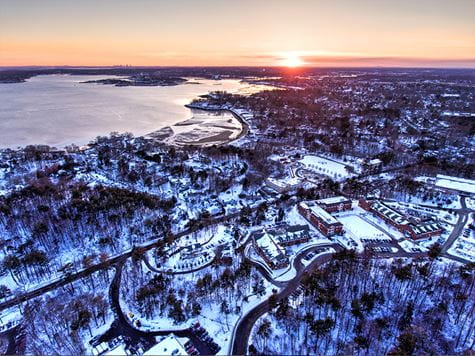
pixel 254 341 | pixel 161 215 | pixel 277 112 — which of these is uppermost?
pixel 277 112

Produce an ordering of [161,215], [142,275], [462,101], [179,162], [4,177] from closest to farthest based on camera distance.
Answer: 1. [142,275]
2. [161,215]
3. [4,177]
4. [179,162]
5. [462,101]

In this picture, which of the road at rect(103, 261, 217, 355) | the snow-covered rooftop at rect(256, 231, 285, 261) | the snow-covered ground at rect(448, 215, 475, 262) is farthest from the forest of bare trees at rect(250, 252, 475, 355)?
the road at rect(103, 261, 217, 355)

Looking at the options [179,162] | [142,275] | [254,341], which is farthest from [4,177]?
[254,341]

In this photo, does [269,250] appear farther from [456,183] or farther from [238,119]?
[238,119]

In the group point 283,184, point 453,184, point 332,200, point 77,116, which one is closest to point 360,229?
point 332,200

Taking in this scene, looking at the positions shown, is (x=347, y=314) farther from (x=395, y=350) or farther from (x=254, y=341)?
(x=254, y=341)

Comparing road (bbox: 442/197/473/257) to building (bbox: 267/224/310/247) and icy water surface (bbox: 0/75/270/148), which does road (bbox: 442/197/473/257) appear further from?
icy water surface (bbox: 0/75/270/148)
